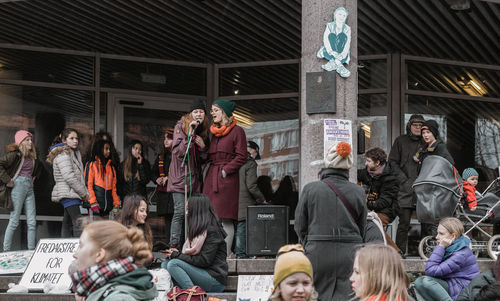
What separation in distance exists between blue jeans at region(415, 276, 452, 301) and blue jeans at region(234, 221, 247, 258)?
7.86ft

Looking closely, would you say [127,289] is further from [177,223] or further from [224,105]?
[224,105]

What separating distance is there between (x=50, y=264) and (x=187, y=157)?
7.20 ft

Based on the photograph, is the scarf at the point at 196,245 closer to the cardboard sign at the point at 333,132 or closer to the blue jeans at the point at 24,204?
the cardboard sign at the point at 333,132

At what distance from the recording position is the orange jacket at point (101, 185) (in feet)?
36.9

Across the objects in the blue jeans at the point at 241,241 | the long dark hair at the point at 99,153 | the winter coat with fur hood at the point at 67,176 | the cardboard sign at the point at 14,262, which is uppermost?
the long dark hair at the point at 99,153

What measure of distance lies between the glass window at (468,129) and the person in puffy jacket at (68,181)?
6546mm

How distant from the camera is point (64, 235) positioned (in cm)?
1073

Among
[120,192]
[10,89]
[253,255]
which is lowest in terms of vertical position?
[253,255]

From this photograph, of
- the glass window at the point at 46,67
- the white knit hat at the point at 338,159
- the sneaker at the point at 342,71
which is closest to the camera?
the white knit hat at the point at 338,159

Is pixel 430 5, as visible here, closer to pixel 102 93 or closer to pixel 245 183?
pixel 245 183

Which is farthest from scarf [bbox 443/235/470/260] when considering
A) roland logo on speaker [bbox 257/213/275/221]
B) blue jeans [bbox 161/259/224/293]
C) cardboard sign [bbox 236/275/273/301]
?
blue jeans [bbox 161/259/224/293]

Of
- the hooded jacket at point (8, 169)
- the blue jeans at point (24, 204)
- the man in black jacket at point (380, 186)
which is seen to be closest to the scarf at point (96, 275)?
the man in black jacket at point (380, 186)

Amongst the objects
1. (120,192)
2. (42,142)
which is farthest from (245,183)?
(42,142)

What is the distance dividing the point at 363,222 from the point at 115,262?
3350 millimetres
